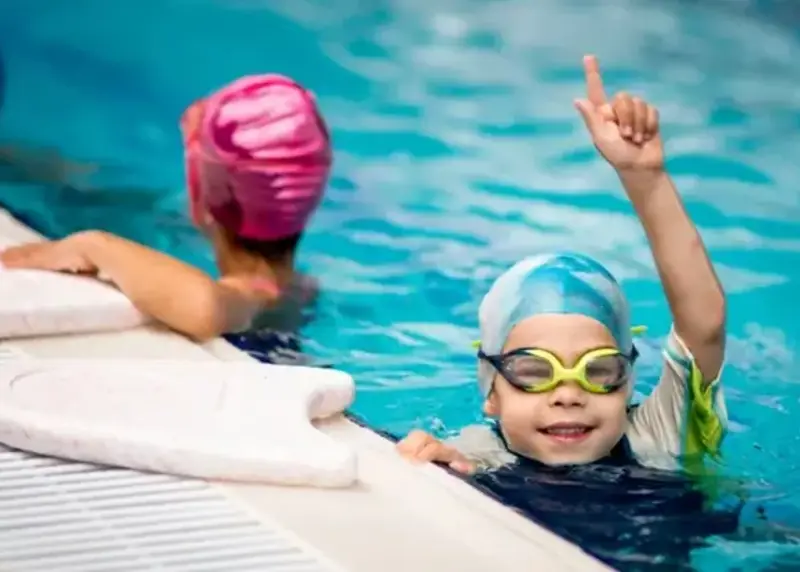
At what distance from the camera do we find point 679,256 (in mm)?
2693

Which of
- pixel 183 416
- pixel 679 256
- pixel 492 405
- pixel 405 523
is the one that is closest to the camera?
pixel 405 523

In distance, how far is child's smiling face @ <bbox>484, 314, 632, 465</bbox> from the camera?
9.10ft

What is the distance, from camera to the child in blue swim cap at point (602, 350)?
8.87 ft

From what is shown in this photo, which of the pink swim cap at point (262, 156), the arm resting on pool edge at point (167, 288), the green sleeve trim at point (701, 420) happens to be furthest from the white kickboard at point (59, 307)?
the green sleeve trim at point (701, 420)

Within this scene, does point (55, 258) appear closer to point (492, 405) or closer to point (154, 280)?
point (154, 280)

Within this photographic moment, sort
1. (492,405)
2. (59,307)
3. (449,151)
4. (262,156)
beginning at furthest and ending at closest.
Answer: (449,151)
(262,156)
(59,307)
(492,405)

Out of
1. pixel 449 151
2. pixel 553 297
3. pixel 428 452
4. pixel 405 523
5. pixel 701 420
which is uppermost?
pixel 449 151

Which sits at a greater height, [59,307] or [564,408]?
[564,408]

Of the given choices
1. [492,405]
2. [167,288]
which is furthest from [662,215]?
[167,288]

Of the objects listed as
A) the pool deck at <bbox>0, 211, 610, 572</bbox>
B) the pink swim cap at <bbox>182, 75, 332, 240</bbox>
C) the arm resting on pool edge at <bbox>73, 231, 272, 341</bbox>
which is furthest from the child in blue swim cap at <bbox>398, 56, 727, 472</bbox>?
the pink swim cap at <bbox>182, 75, 332, 240</bbox>

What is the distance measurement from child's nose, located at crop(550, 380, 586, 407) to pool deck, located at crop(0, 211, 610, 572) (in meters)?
0.39

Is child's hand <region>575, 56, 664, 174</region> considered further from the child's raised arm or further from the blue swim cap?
the blue swim cap

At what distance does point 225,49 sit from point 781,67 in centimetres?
290

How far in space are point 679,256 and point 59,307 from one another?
54.8 inches
